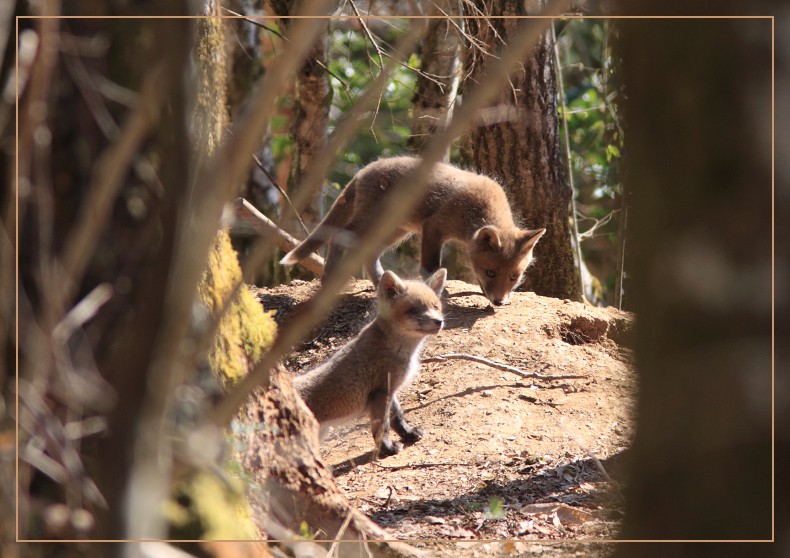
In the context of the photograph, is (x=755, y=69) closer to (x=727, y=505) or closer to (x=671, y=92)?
(x=671, y=92)

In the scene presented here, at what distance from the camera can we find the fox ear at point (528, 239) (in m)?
7.14

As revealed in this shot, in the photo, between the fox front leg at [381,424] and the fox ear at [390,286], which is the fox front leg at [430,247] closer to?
the fox ear at [390,286]

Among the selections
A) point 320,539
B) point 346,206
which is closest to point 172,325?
point 320,539

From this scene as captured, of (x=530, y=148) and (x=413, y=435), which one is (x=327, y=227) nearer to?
(x=530, y=148)

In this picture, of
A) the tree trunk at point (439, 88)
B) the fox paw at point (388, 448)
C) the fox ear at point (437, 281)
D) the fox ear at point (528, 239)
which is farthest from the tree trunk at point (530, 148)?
the fox paw at point (388, 448)

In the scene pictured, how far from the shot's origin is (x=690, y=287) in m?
1.38

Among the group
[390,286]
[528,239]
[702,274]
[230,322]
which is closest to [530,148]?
[528,239]

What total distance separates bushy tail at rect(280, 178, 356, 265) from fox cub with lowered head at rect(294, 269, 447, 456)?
1.38 meters

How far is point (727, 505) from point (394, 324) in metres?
4.16

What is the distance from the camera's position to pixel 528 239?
23.5 feet

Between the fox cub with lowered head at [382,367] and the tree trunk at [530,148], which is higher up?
the tree trunk at [530,148]

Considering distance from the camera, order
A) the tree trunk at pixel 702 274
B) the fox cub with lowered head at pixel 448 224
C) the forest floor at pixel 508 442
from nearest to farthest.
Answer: the tree trunk at pixel 702 274 < the forest floor at pixel 508 442 < the fox cub with lowered head at pixel 448 224

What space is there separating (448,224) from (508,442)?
3915 mm

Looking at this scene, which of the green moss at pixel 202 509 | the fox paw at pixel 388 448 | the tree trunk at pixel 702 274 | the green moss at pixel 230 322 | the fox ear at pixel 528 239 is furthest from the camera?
the fox ear at pixel 528 239
